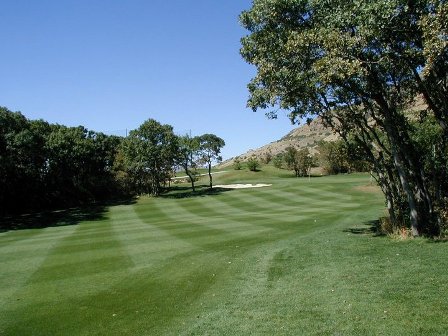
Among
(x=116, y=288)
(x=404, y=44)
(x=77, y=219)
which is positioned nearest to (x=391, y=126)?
(x=404, y=44)

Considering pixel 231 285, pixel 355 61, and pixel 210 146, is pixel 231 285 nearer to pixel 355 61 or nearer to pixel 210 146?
pixel 355 61

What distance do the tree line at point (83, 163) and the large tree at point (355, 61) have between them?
35069 millimetres

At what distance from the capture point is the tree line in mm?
50406

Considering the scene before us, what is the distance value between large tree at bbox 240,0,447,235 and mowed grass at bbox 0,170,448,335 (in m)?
4.95

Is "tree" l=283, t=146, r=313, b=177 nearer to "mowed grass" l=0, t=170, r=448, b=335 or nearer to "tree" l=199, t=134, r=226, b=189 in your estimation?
"tree" l=199, t=134, r=226, b=189

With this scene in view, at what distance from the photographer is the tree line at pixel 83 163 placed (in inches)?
1984

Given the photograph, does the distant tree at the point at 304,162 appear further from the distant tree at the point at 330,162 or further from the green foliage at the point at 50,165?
the green foliage at the point at 50,165

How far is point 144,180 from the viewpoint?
66062 mm

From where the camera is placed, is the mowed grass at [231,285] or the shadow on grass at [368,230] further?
the shadow on grass at [368,230]

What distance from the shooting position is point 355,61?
12836 mm

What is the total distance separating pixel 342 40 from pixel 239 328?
31.8 ft

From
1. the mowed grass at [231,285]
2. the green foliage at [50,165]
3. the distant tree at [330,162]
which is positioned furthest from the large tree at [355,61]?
the distant tree at [330,162]

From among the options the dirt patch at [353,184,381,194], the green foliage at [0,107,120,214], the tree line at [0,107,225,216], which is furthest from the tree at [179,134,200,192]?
the dirt patch at [353,184,381,194]

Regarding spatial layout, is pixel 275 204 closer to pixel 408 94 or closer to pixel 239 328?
pixel 408 94
